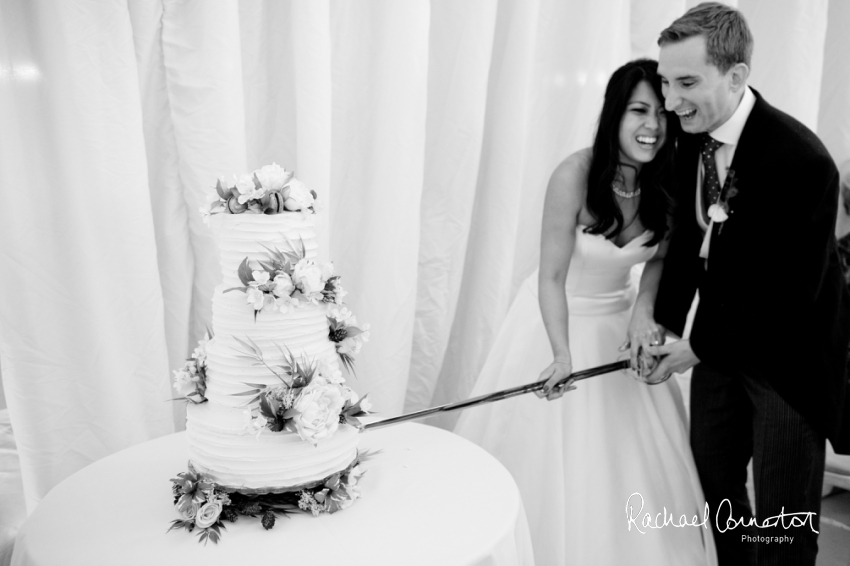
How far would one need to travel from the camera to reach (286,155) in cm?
197

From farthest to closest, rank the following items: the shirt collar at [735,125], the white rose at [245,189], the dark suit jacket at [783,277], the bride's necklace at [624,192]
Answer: the bride's necklace at [624,192] < the shirt collar at [735,125] < the dark suit jacket at [783,277] < the white rose at [245,189]

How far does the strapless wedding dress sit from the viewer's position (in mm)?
1592

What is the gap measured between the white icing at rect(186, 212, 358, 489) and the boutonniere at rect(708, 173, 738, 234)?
972mm

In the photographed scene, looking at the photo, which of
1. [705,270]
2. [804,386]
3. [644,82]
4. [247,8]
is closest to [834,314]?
[804,386]

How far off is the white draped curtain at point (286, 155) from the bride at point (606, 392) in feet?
1.67

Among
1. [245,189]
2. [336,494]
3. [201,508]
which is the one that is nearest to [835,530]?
[336,494]

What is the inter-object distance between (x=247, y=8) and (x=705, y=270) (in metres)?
1.46

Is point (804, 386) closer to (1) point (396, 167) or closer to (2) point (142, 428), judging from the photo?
(1) point (396, 167)

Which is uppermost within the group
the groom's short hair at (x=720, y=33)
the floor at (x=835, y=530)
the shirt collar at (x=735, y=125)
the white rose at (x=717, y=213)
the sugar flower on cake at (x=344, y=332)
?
the groom's short hair at (x=720, y=33)

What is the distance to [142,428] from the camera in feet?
5.77

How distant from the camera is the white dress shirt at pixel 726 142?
1.55 m

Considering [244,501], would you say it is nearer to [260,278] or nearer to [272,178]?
[260,278]

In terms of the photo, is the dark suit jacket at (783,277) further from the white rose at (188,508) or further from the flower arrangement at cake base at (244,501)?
the white rose at (188,508)

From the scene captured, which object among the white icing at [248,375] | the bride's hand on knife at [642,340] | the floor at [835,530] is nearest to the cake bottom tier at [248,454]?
the white icing at [248,375]
